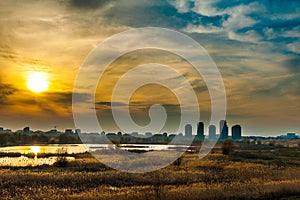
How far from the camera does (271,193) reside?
958 inches

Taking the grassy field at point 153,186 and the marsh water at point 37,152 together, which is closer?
the grassy field at point 153,186

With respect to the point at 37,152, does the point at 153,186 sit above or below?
above

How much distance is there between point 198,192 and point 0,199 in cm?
1340

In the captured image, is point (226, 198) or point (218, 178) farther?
point (218, 178)

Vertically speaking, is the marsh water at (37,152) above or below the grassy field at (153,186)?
below

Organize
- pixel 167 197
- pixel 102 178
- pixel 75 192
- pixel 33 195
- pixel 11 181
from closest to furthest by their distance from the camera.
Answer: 1. pixel 167 197
2. pixel 33 195
3. pixel 75 192
4. pixel 11 181
5. pixel 102 178

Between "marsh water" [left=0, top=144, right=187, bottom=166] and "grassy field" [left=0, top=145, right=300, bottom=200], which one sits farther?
"marsh water" [left=0, top=144, right=187, bottom=166]

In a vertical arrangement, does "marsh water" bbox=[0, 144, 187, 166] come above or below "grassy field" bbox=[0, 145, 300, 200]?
below

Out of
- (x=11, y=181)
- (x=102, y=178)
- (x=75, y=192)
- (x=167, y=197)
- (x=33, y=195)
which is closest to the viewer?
(x=167, y=197)

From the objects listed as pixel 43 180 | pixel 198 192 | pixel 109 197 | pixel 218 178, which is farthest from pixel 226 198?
pixel 43 180

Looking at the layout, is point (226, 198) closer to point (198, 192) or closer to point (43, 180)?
point (198, 192)

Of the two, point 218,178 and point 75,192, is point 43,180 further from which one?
point 218,178

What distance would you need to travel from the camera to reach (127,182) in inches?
1240

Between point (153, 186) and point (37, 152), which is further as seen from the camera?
point (37, 152)
